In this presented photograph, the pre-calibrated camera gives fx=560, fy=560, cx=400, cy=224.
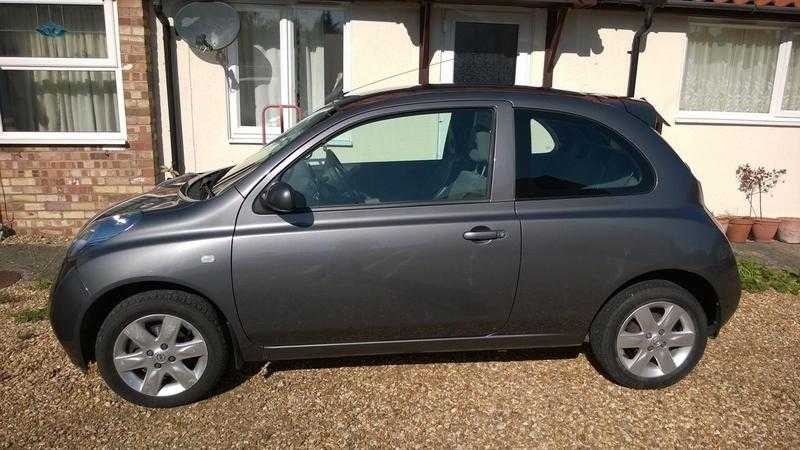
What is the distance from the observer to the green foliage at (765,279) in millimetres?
5152

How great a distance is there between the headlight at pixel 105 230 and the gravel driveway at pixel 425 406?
89cm

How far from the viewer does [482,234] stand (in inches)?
118

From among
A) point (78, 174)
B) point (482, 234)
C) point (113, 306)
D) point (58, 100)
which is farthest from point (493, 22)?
Answer: point (113, 306)

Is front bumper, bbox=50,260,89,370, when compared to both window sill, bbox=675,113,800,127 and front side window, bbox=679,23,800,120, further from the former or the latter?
front side window, bbox=679,23,800,120

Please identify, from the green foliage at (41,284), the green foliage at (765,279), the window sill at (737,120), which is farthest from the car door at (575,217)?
the window sill at (737,120)

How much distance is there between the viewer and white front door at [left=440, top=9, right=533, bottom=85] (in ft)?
21.9

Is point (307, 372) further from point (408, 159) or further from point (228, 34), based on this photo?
point (228, 34)

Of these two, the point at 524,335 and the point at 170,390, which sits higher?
the point at 524,335

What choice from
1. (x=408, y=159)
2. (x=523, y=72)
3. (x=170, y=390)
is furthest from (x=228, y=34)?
(x=170, y=390)

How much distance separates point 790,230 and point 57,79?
8.96 meters

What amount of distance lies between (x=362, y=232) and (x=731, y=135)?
623 centimetres

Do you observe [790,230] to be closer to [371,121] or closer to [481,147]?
[481,147]

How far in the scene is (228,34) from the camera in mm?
6277

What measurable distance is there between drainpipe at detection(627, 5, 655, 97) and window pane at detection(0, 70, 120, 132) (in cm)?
611
